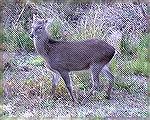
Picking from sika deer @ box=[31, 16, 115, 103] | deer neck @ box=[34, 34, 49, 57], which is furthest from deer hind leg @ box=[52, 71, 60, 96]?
deer neck @ box=[34, 34, 49, 57]

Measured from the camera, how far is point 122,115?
7.42 m

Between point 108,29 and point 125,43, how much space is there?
1.09 ft

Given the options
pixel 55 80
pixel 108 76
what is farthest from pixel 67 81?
pixel 108 76

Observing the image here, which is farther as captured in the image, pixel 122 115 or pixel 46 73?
pixel 46 73

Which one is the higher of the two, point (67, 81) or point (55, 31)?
point (55, 31)

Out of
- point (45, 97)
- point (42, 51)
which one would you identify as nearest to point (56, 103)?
point (45, 97)

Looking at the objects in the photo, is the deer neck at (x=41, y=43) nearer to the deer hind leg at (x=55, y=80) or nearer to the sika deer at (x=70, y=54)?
the sika deer at (x=70, y=54)

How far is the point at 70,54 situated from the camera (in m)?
7.73

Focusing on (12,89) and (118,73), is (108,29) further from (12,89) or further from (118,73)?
(12,89)

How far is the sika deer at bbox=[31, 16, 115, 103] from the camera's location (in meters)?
7.66

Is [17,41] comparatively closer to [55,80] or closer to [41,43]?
[41,43]

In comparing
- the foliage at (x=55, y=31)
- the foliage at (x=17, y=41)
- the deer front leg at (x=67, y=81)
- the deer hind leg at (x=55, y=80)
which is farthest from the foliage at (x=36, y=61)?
the deer front leg at (x=67, y=81)

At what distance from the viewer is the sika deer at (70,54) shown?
7.66 m

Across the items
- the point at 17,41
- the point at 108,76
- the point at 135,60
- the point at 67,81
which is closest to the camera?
the point at 67,81
